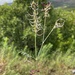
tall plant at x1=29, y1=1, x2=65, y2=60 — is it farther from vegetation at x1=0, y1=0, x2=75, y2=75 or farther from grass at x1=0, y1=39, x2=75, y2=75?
grass at x1=0, y1=39, x2=75, y2=75

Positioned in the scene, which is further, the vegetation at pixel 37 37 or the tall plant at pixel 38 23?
the tall plant at pixel 38 23

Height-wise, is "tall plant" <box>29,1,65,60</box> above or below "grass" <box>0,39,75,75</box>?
above

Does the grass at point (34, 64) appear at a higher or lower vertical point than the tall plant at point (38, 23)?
lower

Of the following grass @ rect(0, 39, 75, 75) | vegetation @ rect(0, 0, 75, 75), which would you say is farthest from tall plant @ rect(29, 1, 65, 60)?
grass @ rect(0, 39, 75, 75)

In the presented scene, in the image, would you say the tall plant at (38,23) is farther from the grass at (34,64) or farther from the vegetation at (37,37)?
the grass at (34,64)

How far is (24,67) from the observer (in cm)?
508

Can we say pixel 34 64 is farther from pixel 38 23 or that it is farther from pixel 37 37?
pixel 37 37

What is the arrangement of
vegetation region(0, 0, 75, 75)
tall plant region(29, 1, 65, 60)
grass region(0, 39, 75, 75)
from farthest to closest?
tall plant region(29, 1, 65, 60), vegetation region(0, 0, 75, 75), grass region(0, 39, 75, 75)

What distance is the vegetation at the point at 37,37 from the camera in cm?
548

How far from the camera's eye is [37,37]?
629 cm

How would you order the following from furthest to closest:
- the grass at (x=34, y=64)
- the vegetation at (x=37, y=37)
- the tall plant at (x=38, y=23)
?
the tall plant at (x=38, y=23), the vegetation at (x=37, y=37), the grass at (x=34, y=64)

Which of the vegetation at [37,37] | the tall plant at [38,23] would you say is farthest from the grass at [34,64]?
the tall plant at [38,23]

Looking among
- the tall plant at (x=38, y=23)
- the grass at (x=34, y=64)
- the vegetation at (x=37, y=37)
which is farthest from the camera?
the tall plant at (x=38, y=23)

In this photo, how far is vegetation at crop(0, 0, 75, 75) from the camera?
548 centimetres
